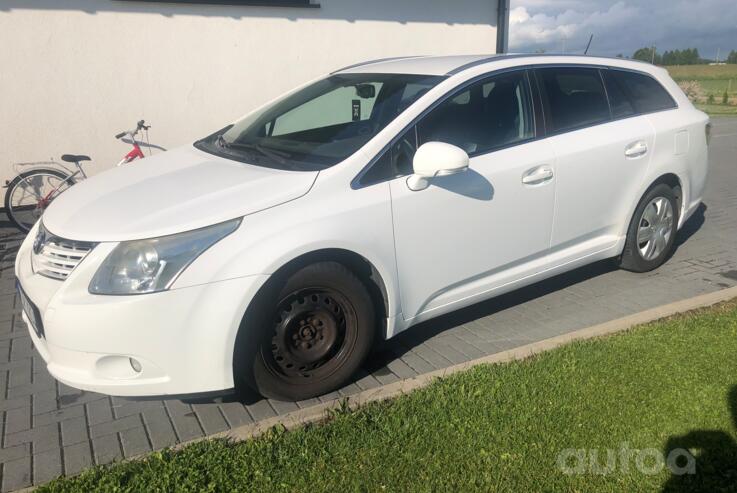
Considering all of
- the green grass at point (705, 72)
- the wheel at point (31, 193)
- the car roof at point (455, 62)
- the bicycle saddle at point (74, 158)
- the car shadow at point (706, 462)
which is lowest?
the green grass at point (705, 72)

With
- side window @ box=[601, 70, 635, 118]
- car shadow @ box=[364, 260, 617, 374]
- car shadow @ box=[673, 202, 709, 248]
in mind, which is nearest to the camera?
car shadow @ box=[364, 260, 617, 374]

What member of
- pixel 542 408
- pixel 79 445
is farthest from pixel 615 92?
pixel 79 445

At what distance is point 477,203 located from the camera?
3887 mm

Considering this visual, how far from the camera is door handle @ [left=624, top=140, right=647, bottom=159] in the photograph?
188 inches

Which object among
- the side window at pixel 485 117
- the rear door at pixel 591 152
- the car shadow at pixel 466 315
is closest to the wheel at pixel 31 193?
the car shadow at pixel 466 315

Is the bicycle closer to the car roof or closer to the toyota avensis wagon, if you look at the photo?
the toyota avensis wagon

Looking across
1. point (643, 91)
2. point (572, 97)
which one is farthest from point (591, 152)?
point (643, 91)

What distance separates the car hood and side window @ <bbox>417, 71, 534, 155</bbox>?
3.09ft

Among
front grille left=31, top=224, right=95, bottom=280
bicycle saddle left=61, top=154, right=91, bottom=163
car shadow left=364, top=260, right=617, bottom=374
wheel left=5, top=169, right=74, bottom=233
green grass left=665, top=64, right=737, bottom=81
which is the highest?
front grille left=31, top=224, right=95, bottom=280

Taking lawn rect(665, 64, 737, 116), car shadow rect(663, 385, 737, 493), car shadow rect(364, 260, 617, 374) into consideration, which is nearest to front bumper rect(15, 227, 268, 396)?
car shadow rect(364, 260, 617, 374)

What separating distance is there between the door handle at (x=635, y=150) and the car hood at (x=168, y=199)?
2.63 metres

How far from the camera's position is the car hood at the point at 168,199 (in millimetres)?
3105

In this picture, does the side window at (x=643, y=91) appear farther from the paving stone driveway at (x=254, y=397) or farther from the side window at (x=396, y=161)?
the side window at (x=396, y=161)

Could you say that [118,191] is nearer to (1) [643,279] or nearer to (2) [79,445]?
(2) [79,445]
